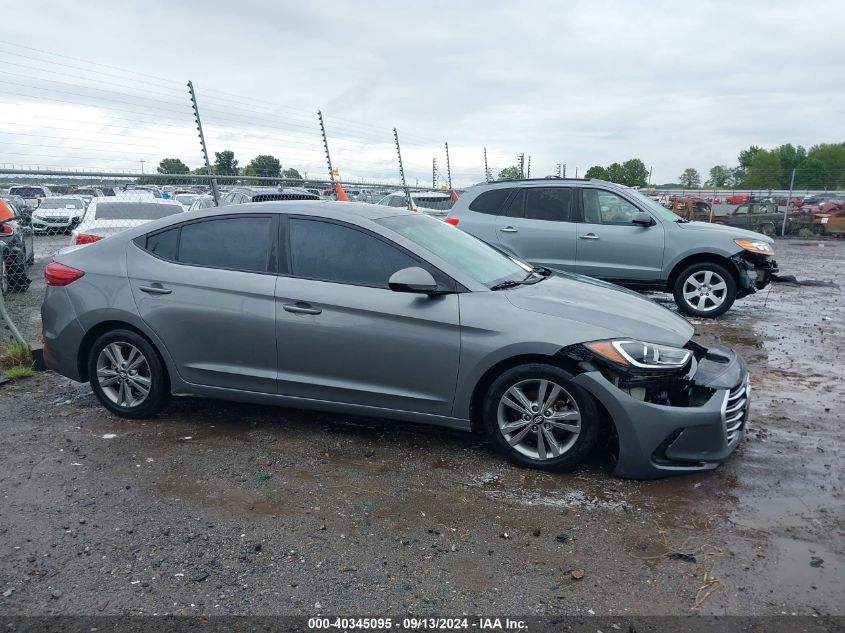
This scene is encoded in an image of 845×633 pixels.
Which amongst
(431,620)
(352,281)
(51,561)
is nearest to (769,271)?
(352,281)

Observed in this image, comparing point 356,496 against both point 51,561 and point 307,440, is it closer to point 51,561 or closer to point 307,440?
point 307,440

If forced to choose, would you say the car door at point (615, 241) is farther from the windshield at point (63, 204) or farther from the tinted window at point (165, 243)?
the windshield at point (63, 204)

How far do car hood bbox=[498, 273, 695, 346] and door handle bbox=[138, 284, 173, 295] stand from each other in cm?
237

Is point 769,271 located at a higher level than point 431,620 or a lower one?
higher

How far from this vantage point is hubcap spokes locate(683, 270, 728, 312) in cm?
891

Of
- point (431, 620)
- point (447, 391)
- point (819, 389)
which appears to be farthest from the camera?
point (819, 389)

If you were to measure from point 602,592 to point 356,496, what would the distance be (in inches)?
57.5

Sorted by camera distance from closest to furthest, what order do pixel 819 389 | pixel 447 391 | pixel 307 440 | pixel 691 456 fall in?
pixel 691 456 < pixel 447 391 < pixel 307 440 < pixel 819 389

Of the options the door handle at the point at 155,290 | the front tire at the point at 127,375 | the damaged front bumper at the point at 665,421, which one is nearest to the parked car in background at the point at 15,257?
the front tire at the point at 127,375

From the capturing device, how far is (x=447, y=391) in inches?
166

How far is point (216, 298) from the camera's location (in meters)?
4.69

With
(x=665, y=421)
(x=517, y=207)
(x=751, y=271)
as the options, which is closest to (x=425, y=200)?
(x=517, y=207)

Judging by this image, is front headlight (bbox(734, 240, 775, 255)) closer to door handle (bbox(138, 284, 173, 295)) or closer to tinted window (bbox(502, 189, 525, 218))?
tinted window (bbox(502, 189, 525, 218))

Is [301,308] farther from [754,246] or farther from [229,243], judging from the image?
[754,246]
